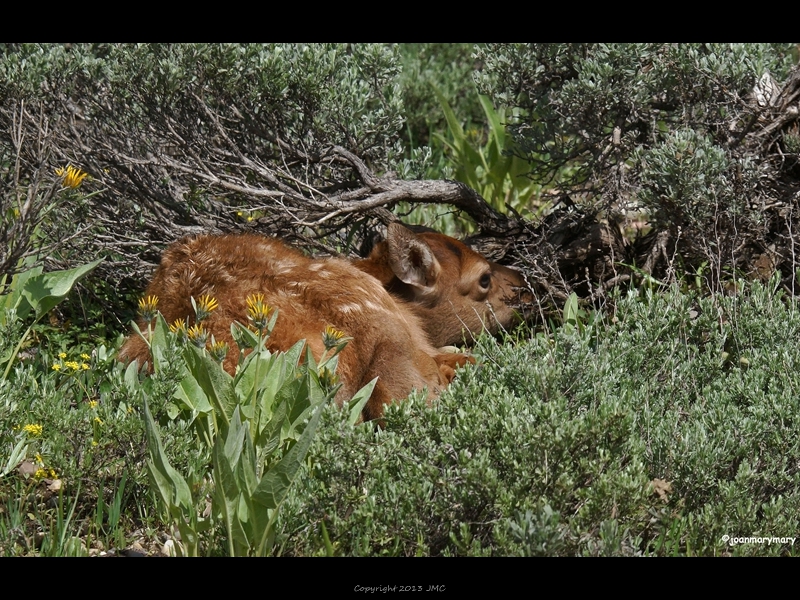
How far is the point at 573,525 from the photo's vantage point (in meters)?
3.67

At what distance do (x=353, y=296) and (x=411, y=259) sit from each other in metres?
0.85

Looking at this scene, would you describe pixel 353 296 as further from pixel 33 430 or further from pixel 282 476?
pixel 282 476

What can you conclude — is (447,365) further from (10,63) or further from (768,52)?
(10,63)

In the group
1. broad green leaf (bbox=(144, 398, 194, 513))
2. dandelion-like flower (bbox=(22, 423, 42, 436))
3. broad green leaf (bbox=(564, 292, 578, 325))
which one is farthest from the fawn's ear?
broad green leaf (bbox=(144, 398, 194, 513))

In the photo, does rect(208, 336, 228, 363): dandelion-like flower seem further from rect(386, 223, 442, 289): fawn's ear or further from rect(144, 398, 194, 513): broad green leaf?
rect(386, 223, 442, 289): fawn's ear

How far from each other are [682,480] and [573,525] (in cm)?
75

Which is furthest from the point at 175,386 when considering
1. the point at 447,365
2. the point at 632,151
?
the point at 632,151

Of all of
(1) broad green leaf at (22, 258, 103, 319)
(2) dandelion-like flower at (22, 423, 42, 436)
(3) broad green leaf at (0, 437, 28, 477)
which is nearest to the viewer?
(3) broad green leaf at (0, 437, 28, 477)

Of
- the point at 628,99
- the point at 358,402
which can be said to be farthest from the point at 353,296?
the point at 628,99

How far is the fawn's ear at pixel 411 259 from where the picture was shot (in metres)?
6.22

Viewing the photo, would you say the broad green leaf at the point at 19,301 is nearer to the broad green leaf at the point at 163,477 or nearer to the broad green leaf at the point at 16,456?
the broad green leaf at the point at 16,456

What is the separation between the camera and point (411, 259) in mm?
6445

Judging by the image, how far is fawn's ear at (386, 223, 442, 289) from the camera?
6219 mm

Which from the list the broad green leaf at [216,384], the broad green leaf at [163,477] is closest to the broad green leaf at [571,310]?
the broad green leaf at [216,384]
